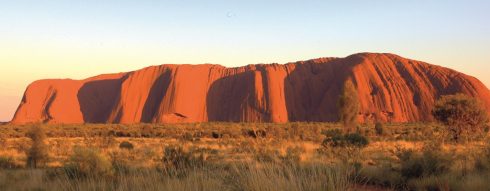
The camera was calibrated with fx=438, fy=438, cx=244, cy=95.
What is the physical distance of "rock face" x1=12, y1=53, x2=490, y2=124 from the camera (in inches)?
3132

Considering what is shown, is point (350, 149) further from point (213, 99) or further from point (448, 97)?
point (213, 99)

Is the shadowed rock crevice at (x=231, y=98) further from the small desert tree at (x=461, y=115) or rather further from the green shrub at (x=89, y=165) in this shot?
the green shrub at (x=89, y=165)

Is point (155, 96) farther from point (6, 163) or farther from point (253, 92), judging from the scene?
point (6, 163)

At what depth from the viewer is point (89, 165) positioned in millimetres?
9539

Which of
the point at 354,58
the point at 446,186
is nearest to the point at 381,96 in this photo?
the point at 354,58

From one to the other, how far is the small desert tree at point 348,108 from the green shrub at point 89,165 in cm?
2883

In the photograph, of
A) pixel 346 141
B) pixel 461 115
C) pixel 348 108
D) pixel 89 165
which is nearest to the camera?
pixel 89 165

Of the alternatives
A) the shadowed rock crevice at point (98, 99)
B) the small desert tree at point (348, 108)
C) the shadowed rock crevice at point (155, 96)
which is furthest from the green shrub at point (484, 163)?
the shadowed rock crevice at point (98, 99)

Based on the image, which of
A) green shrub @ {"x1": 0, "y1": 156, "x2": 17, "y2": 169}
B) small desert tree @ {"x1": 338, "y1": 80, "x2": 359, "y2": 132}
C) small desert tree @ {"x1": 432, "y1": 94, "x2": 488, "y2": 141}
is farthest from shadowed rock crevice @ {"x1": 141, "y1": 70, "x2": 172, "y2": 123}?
green shrub @ {"x1": 0, "y1": 156, "x2": 17, "y2": 169}

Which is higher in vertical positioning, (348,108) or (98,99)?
(348,108)

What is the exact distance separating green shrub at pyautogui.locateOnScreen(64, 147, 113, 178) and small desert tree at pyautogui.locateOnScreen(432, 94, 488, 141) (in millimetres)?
20395

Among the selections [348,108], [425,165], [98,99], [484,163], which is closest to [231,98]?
[98,99]

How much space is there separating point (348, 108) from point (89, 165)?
29.4 meters

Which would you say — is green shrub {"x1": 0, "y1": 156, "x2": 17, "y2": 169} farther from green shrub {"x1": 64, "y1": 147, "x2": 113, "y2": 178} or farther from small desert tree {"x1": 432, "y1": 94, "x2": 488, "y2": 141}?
small desert tree {"x1": 432, "y1": 94, "x2": 488, "y2": 141}
